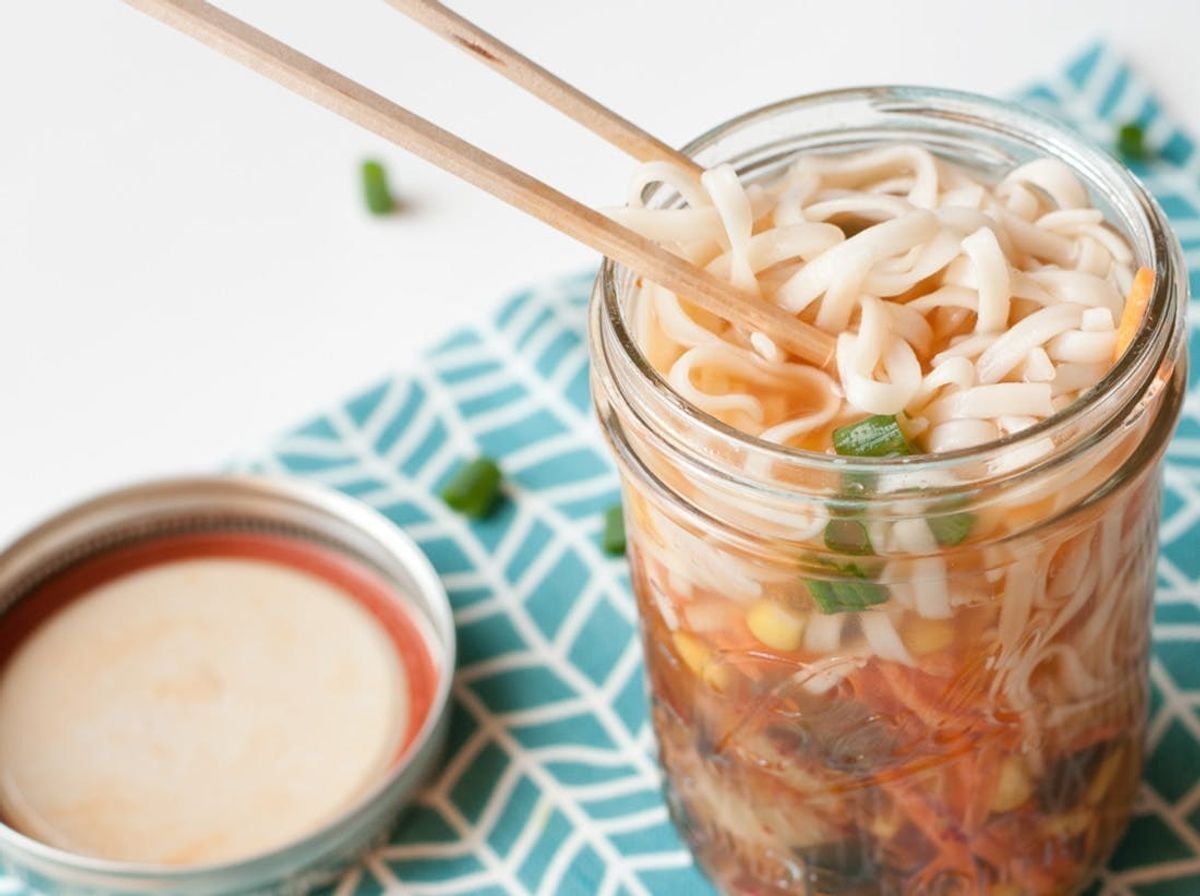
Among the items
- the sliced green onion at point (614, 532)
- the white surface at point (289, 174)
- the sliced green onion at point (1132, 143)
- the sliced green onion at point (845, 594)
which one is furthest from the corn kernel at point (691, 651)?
the sliced green onion at point (1132, 143)

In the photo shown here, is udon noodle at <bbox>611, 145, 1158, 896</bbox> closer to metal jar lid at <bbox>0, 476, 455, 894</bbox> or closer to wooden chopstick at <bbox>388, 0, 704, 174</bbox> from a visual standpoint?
wooden chopstick at <bbox>388, 0, 704, 174</bbox>

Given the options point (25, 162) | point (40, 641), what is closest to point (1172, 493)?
point (40, 641)

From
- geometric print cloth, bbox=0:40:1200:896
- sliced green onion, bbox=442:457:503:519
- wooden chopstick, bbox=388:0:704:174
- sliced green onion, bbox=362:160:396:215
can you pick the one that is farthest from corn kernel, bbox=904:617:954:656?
sliced green onion, bbox=362:160:396:215

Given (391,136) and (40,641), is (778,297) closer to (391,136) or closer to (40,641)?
(391,136)

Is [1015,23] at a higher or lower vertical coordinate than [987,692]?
higher

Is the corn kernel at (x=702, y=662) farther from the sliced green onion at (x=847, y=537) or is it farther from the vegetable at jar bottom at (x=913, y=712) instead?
the sliced green onion at (x=847, y=537)

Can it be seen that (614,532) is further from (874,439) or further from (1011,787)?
(874,439)
